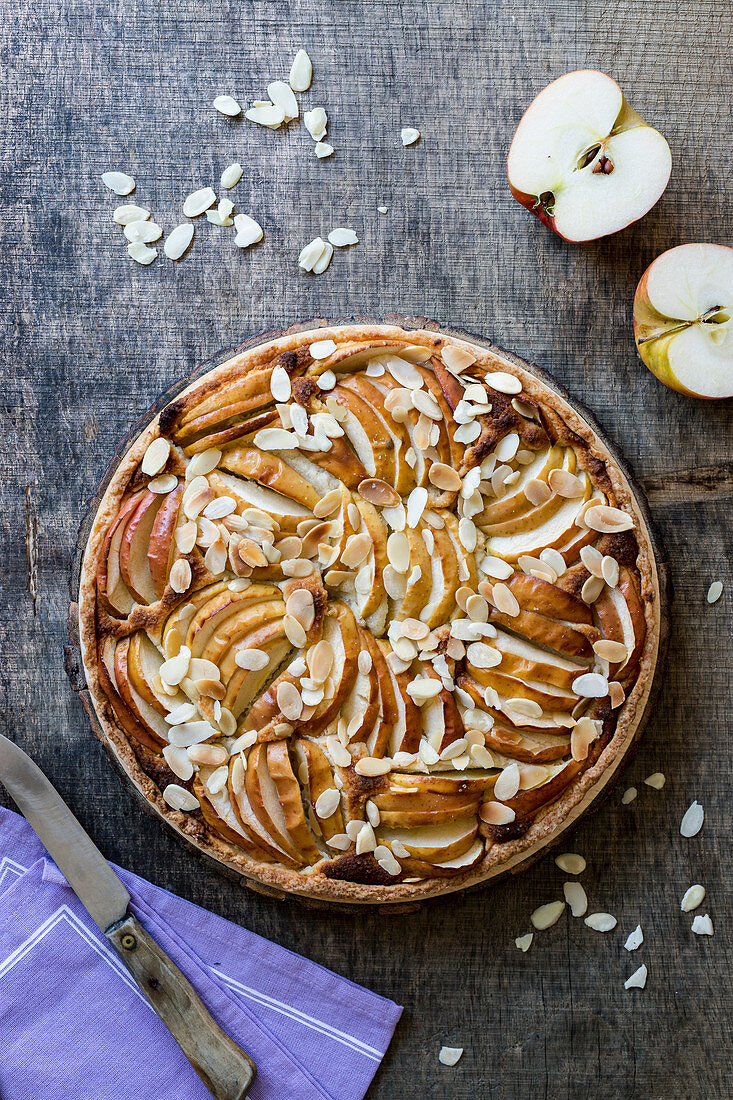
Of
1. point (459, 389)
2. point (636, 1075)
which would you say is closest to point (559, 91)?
point (459, 389)

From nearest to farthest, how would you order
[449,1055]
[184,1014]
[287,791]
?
[287,791] < [184,1014] < [449,1055]

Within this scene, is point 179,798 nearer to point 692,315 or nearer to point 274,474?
point 274,474

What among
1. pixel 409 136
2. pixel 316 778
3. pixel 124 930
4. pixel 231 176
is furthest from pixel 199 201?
pixel 124 930

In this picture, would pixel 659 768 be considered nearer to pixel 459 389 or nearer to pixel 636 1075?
pixel 636 1075

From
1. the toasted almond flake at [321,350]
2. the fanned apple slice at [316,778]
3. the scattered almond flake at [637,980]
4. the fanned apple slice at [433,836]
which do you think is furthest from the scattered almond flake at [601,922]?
the toasted almond flake at [321,350]

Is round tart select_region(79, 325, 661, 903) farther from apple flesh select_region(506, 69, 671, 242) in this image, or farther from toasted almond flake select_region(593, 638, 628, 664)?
apple flesh select_region(506, 69, 671, 242)

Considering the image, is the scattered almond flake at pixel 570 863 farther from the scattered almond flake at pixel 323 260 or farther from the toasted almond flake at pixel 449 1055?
the scattered almond flake at pixel 323 260

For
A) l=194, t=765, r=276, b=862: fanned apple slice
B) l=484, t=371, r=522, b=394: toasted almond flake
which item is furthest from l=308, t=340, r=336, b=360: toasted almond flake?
l=194, t=765, r=276, b=862: fanned apple slice
